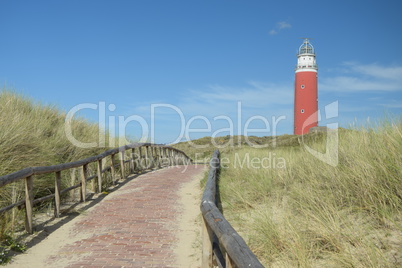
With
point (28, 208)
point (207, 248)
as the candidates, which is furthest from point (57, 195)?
point (207, 248)

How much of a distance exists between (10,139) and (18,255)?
3.39m

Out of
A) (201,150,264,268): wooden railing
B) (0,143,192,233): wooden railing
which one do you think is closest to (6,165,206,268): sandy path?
(0,143,192,233): wooden railing

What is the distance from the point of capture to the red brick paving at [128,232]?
5.95 m

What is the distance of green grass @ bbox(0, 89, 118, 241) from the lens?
301 inches

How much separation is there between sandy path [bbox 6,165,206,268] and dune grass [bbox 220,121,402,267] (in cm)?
104

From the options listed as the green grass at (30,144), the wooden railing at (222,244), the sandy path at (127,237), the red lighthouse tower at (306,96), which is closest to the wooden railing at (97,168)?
the green grass at (30,144)

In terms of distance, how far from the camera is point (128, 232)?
7320mm

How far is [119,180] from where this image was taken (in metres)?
13.7

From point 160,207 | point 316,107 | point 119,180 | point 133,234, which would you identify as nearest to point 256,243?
point 133,234

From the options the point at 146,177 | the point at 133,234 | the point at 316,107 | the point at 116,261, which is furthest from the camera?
the point at 316,107

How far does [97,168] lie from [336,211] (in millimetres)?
8588

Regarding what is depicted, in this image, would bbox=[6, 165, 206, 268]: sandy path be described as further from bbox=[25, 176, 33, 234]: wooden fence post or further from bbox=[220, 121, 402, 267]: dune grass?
bbox=[220, 121, 402, 267]: dune grass

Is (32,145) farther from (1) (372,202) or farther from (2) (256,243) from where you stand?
(1) (372,202)

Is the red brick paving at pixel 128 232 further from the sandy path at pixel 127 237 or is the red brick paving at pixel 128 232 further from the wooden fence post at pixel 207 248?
the wooden fence post at pixel 207 248
